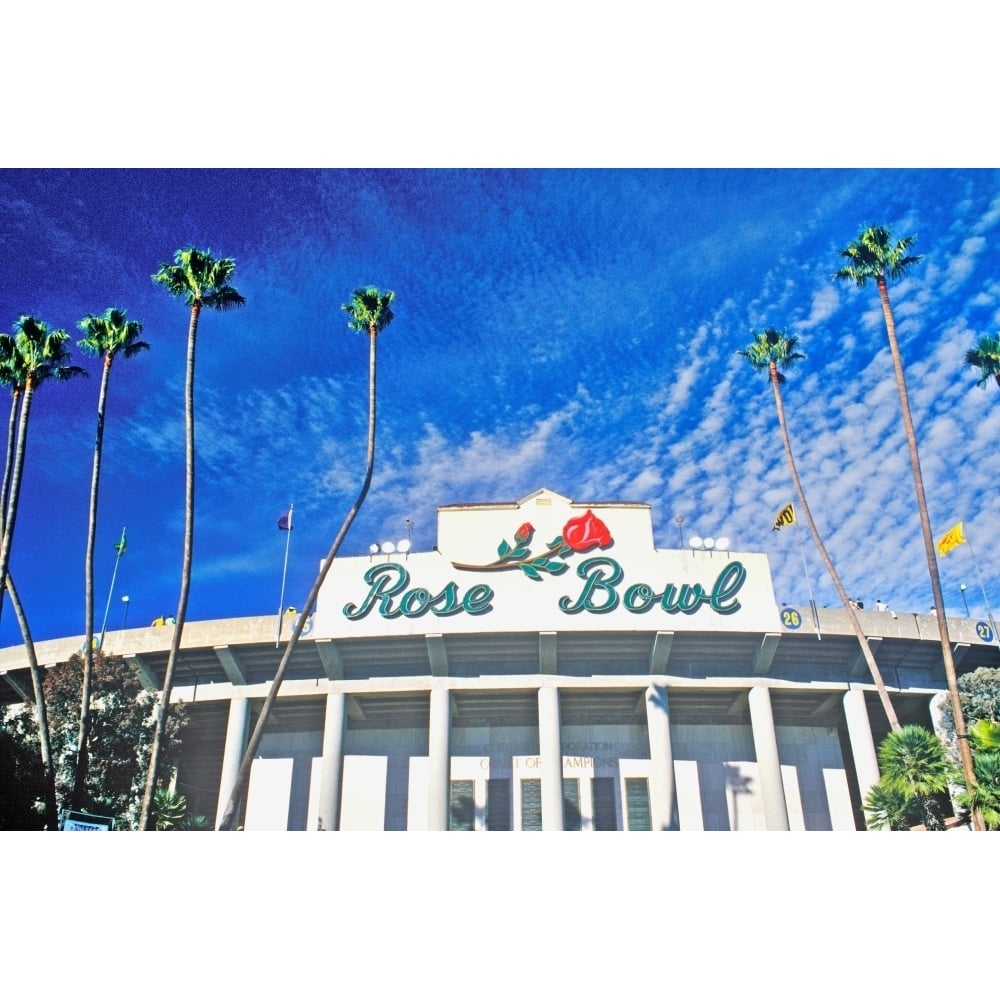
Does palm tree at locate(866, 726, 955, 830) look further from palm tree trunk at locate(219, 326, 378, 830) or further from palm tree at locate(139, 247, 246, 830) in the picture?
palm tree at locate(139, 247, 246, 830)

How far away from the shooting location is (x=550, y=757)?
99.9 ft

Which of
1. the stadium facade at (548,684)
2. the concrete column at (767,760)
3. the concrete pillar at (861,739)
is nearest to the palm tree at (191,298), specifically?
the stadium facade at (548,684)

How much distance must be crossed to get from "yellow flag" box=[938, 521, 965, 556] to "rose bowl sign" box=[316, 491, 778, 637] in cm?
615

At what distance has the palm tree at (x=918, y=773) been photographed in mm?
23000

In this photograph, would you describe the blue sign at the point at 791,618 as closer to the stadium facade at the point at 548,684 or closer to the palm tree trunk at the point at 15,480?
the stadium facade at the point at 548,684

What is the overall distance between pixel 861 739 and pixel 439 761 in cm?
1620

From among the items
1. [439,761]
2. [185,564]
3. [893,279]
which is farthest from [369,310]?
[893,279]

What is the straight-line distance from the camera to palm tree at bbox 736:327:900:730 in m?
30.5

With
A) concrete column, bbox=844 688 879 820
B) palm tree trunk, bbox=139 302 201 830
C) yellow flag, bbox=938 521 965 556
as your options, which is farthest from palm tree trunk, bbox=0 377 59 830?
yellow flag, bbox=938 521 965 556

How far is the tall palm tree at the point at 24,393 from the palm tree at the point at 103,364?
95 cm

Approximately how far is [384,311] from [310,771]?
61.1ft

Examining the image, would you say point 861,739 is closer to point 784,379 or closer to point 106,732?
point 784,379

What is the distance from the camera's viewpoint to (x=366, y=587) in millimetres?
31594
